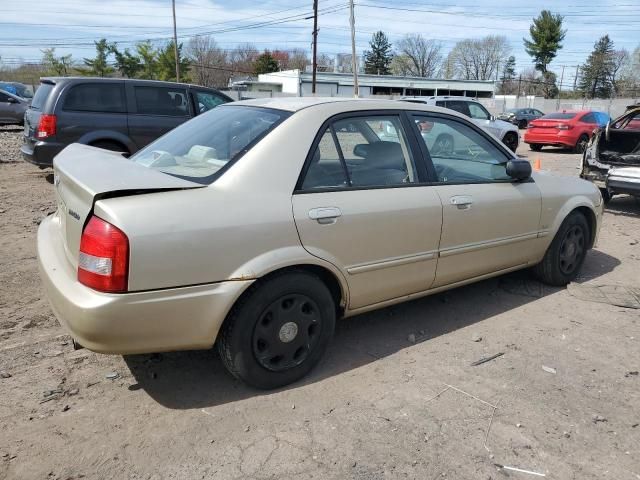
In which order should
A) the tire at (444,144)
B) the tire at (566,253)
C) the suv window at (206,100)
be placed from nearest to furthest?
the tire at (444,144) < the tire at (566,253) < the suv window at (206,100)

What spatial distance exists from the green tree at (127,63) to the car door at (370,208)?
59.8 m

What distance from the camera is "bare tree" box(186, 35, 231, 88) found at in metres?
78.8

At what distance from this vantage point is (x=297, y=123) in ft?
10.3

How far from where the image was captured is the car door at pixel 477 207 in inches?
148

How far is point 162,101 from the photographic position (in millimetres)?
9164

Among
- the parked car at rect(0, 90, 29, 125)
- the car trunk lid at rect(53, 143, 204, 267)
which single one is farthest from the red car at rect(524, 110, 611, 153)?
the parked car at rect(0, 90, 29, 125)

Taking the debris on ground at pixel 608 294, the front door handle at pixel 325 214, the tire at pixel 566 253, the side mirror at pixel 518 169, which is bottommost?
the debris on ground at pixel 608 294

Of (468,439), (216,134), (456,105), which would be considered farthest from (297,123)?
(456,105)

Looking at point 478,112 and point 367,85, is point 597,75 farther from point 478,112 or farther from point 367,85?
point 478,112

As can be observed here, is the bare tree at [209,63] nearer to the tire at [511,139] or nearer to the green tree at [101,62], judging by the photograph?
the green tree at [101,62]

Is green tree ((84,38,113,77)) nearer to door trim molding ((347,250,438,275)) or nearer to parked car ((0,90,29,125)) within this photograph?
parked car ((0,90,29,125))

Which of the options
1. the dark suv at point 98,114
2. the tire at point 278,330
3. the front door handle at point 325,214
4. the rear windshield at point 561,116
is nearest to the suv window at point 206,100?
the dark suv at point 98,114

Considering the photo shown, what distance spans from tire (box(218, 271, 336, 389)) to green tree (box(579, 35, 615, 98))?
295 ft

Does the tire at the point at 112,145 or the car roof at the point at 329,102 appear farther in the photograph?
the tire at the point at 112,145
